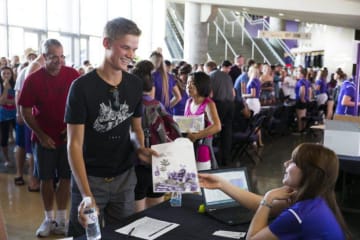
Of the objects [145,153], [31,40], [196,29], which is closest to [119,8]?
[196,29]

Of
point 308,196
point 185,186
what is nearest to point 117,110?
point 185,186

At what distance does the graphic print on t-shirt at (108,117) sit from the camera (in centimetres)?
203

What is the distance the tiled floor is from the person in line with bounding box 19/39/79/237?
0.98 feet

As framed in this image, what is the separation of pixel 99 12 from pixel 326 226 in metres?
14.3

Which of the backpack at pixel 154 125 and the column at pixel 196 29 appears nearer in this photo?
the backpack at pixel 154 125

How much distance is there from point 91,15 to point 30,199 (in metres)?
10.9

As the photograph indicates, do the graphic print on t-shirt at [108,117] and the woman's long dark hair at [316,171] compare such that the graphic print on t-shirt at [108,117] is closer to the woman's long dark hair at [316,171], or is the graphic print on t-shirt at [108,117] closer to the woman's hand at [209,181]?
the woman's hand at [209,181]

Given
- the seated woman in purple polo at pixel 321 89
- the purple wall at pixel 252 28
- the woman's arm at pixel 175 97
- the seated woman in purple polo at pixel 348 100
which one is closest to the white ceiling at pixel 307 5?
the seated woman in purple polo at pixel 321 89

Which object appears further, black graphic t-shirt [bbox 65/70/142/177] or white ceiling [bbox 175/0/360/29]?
white ceiling [bbox 175/0/360/29]

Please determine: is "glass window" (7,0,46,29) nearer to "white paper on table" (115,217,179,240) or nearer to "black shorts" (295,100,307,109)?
"black shorts" (295,100,307,109)

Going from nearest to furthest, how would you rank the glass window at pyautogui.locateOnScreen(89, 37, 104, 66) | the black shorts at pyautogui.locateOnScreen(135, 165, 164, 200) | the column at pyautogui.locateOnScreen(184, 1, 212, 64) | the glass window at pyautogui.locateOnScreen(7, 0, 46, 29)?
the black shorts at pyautogui.locateOnScreen(135, 165, 164, 200) < the glass window at pyautogui.locateOnScreen(7, 0, 46, 29) < the column at pyautogui.locateOnScreen(184, 1, 212, 64) < the glass window at pyautogui.locateOnScreen(89, 37, 104, 66)

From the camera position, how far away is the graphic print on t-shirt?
2.03m

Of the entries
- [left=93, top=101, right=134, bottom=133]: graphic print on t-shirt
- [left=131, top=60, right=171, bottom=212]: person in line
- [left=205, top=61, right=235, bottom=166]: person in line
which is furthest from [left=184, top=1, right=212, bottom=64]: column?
[left=93, top=101, right=134, bottom=133]: graphic print on t-shirt

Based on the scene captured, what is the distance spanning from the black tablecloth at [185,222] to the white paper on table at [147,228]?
1.1 inches
